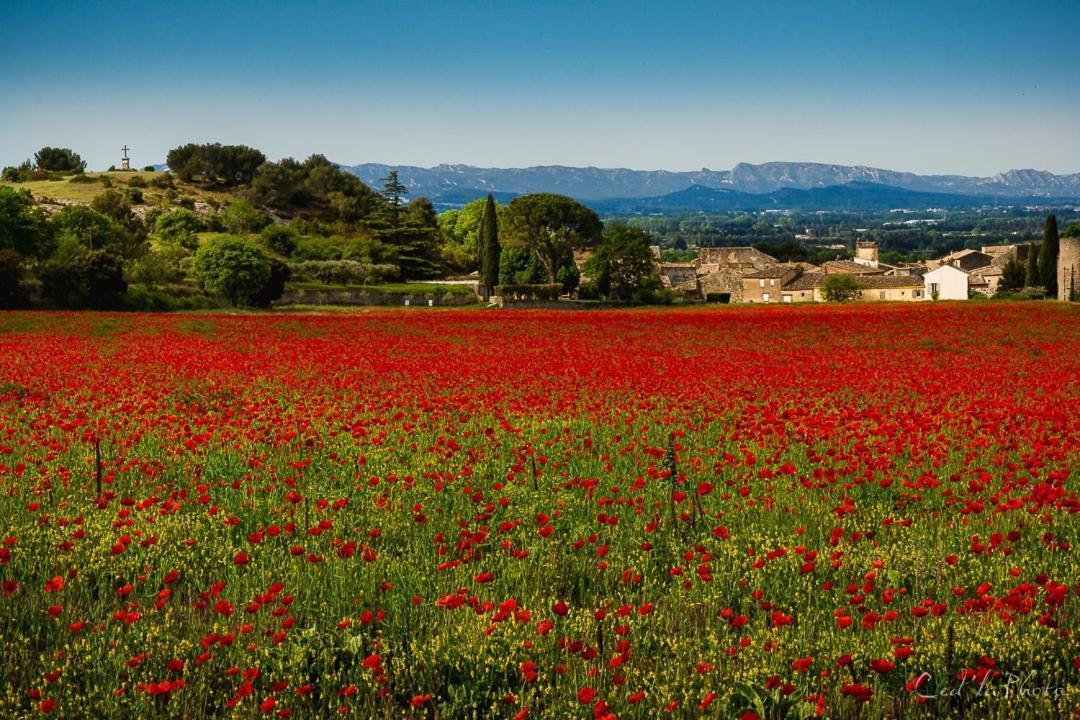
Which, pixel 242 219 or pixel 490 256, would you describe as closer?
pixel 490 256

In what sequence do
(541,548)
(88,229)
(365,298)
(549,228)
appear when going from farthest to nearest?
(549,228) → (88,229) → (365,298) → (541,548)

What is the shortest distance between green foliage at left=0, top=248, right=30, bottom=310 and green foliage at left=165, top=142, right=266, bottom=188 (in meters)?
93.8

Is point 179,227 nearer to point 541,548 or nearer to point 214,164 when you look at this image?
point 214,164

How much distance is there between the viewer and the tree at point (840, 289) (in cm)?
9988

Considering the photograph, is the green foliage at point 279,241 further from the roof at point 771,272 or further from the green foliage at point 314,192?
the roof at point 771,272

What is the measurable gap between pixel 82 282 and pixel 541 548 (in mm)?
49705

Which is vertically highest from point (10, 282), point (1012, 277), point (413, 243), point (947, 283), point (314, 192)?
point (314, 192)

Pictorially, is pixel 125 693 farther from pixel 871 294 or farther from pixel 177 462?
pixel 871 294

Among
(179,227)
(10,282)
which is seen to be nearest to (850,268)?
(179,227)

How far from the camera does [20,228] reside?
6588cm

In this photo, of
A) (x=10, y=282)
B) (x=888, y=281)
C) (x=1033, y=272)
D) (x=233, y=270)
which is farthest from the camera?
(x=888, y=281)

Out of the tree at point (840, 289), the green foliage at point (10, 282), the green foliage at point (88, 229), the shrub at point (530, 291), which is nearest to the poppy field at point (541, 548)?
the green foliage at point (10, 282)

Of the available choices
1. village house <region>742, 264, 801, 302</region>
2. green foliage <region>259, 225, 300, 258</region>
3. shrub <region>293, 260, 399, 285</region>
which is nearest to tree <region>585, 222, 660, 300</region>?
shrub <region>293, 260, 399, 285</region>

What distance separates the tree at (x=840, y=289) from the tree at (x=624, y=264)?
88.3 feet
